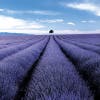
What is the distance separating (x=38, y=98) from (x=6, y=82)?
4.07 feet

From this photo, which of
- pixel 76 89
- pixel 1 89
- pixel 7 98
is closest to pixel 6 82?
pixel 1 89

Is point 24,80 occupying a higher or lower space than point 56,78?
lower

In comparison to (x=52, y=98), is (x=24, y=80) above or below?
below

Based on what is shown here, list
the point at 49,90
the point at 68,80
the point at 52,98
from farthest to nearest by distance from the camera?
the point at 68,80 < the point at 49,90 < the point at 52,98

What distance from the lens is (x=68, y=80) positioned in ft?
14.1

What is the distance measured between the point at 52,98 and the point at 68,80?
1162 mm

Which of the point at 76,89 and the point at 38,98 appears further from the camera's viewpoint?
the point at 76,89

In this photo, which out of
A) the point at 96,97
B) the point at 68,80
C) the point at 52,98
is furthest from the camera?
the point at 68,80

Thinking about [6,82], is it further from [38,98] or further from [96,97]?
[96,97]

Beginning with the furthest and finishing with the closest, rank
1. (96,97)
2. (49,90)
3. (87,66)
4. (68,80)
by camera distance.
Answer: (87,66) < (68,80) < (96,97) < (49,90)

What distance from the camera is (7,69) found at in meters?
5.63

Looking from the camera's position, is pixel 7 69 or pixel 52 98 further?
pixel 7 69

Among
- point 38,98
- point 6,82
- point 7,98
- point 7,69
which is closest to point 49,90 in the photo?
point 38,98

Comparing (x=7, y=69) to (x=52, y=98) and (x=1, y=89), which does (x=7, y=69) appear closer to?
(x=1, y=89)
